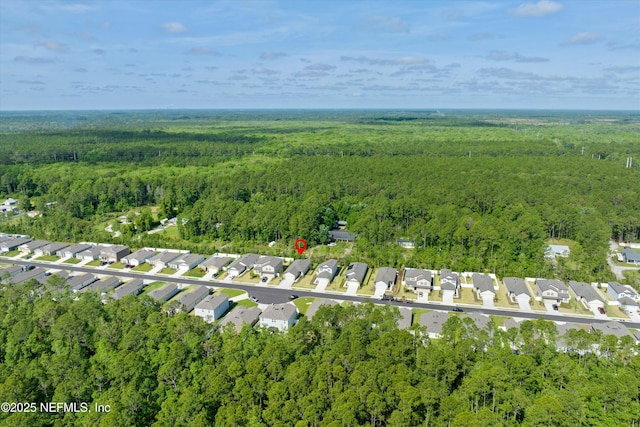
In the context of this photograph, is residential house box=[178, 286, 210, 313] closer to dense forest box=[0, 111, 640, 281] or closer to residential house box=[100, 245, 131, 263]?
dense forest box=[0, 111, 640, 281]

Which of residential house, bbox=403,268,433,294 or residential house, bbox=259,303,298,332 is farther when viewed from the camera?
residential house, bbox=403,268,433,294

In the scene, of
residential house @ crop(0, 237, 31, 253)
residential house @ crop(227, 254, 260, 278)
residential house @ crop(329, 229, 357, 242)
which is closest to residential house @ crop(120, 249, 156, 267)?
residential house @ crop(227, 254, 260, 278)

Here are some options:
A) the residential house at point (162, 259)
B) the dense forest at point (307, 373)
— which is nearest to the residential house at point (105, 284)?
the residential house at point (162, 259)

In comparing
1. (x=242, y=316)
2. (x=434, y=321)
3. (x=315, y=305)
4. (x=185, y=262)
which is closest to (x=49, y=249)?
(x=185, y=262)

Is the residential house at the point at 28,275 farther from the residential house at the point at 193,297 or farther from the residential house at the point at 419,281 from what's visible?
the residential house at the point at 419,281

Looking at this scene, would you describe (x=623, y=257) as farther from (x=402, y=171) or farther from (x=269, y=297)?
(x=269, y=297)
